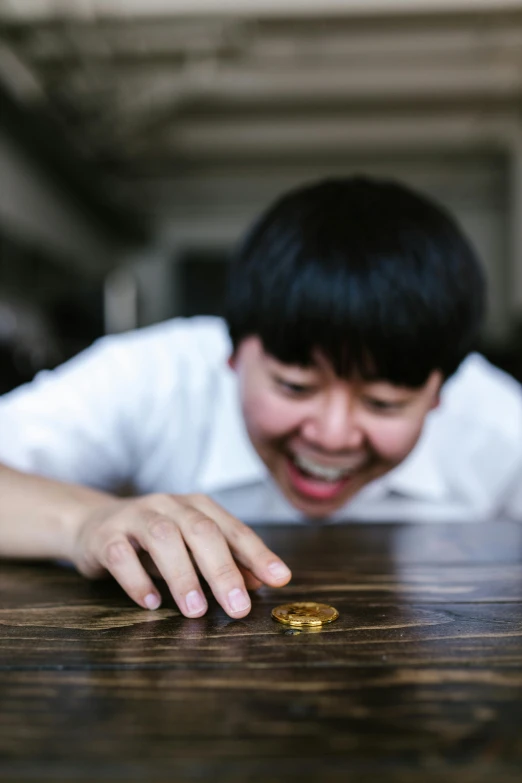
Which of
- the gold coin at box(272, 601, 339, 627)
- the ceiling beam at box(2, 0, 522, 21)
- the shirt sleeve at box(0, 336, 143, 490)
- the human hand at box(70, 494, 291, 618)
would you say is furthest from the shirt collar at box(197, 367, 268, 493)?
the ceiling beam at box(2, 0, 522, 21)

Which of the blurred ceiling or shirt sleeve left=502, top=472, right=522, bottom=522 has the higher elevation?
the blurred ceiling

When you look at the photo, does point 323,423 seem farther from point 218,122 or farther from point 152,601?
point 218,122

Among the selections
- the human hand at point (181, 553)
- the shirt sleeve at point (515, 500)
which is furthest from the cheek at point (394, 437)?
the shirt sleeve at point (515, 500)

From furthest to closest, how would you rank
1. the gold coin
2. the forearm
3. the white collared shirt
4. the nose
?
the white collared shirt
the nose
the forearm
the gold coin

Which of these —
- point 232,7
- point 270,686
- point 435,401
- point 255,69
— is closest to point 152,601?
point 270,686

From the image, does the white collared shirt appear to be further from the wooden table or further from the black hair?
the wooden table

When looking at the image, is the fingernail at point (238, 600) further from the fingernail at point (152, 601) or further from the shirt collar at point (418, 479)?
the shirt collar at point (418, 479)

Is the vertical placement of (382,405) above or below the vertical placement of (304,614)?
above
